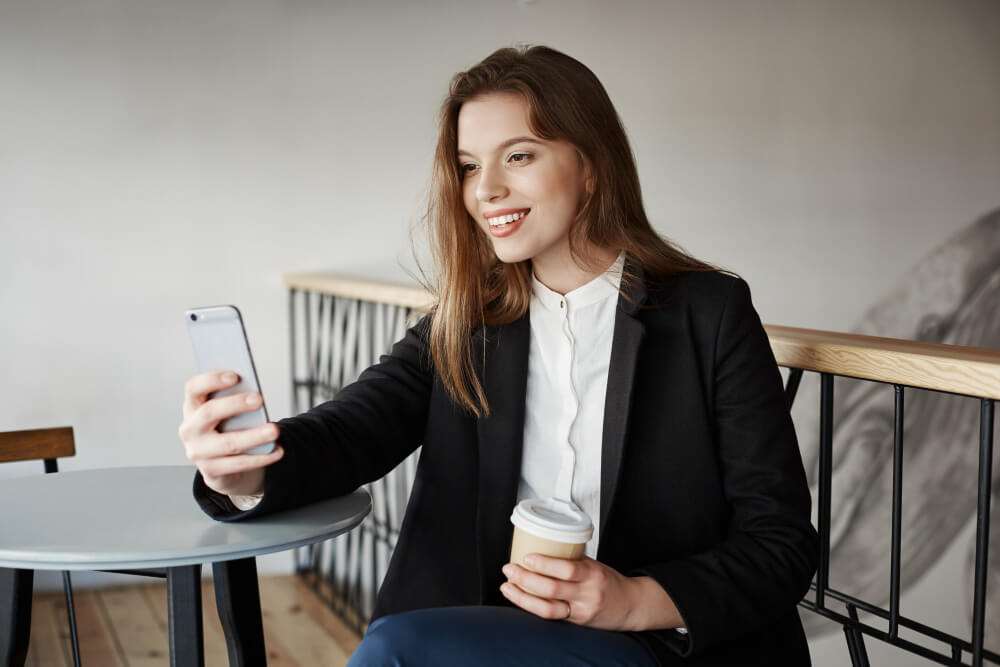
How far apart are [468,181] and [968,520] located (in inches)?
168

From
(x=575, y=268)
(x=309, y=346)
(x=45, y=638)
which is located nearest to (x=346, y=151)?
(x=309, y=346)

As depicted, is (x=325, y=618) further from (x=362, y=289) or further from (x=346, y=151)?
(x=346, y=151)

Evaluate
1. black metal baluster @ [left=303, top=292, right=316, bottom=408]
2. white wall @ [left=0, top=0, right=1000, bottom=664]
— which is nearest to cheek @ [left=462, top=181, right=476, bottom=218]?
white wall @ [left=0, top=0, right=1000, bottom=664]

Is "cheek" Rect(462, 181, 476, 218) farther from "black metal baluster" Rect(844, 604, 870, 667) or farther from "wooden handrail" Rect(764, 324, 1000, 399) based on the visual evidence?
"black metal baluster" Rect(844, 604, 870, 667)

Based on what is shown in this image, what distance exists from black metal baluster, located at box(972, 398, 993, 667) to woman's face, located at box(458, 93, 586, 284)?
613 millimetres

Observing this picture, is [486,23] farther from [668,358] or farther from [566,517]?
[566,517]

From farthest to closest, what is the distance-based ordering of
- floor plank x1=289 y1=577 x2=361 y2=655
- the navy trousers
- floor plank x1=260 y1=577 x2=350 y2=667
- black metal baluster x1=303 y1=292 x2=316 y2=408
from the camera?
1. black metal baluster x1=303 y1=292 x2=316 y2=408
2. floor plank x1=289 y1=577 x2=361 y2=655
3. floor plank x1=260 y1=577 x2=350 y2=667
4. the navy trousers

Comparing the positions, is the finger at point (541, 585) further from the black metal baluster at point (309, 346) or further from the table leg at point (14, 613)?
the black metal baluster at point (309, 346)

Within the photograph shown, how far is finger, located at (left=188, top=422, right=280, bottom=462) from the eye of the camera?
109 centimetres

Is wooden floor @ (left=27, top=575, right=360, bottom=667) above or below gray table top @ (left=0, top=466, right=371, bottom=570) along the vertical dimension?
below

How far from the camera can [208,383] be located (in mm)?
1053

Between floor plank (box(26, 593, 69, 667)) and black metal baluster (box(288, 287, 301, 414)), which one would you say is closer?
floor plank (box(26, 593, 69, 667))

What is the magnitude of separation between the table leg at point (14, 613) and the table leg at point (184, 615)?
0.31 m

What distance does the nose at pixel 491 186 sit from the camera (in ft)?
4.38
